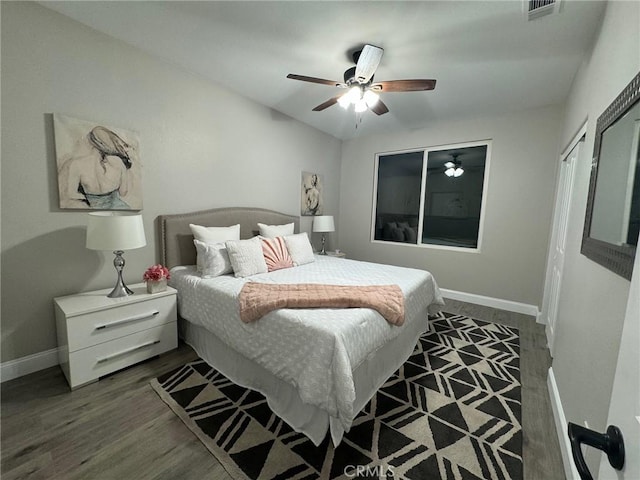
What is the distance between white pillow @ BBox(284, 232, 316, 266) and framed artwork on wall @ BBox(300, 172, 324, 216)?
3.53 feet

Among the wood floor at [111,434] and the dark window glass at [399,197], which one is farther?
the dark window glass at [399,197]

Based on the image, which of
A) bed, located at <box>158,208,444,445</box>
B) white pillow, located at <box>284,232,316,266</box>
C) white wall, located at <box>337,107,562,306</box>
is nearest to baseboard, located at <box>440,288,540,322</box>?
white wall, located at <box>337,107,562,306</box>

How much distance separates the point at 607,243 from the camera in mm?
1155

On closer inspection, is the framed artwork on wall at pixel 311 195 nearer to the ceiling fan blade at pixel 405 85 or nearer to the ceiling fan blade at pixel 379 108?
the ceiling fan blade at pixel 379 108

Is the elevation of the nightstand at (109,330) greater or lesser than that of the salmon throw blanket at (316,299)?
lesser

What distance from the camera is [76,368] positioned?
179 centimetres

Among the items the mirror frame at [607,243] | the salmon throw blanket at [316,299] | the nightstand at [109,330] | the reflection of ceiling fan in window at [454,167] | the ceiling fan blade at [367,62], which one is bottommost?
the nightstand at [109,330]

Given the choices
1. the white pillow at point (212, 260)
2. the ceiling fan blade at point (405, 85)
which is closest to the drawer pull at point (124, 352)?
the white pillow at point (212, 260)

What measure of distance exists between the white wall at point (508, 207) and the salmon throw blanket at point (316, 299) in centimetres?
→ 227

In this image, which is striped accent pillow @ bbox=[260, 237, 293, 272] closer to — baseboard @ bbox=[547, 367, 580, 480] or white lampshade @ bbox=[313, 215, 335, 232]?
white lampshade @ bbox=[313, 215, 335, 232]

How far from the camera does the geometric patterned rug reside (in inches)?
52.5

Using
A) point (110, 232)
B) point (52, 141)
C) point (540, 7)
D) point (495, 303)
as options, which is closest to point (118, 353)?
point (110, 232)

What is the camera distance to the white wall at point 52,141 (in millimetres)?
1812

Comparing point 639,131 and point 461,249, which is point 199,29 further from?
point 461,249
